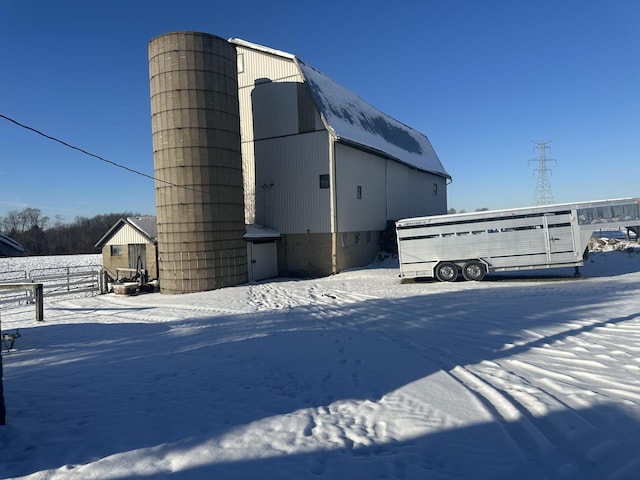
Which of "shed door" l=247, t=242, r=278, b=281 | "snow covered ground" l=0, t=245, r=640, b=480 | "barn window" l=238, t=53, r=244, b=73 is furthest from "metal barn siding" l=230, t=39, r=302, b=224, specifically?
"snow covered ground" l=0, t=245, r=640, b=480

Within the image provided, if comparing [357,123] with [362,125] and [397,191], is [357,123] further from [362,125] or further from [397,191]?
[397,191]

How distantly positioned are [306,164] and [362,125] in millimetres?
5769

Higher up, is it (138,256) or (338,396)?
(138,256)

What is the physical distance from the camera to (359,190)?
871 inches

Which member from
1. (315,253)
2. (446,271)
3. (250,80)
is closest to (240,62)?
(250,80)

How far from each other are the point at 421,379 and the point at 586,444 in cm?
215

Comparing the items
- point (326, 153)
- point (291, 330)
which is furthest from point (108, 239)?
point (291, 330)

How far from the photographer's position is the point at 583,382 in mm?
5207

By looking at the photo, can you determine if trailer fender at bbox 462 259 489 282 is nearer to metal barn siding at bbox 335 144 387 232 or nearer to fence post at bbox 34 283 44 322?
metal barn siding at bbox 335 144 387 232

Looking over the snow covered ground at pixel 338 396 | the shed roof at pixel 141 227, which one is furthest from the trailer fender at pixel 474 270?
the shed roof at pixel 141 227

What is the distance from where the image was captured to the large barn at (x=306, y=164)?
20.2m

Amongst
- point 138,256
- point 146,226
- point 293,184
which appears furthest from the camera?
point 146,226

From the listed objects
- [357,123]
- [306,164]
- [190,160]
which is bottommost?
[190,160]

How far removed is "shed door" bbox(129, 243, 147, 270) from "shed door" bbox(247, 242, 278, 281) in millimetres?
5734
